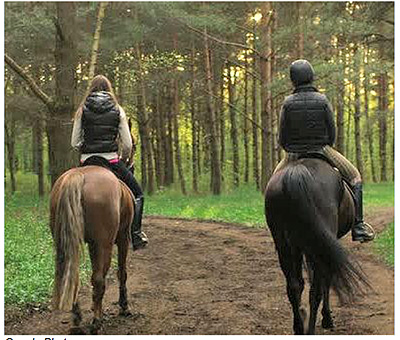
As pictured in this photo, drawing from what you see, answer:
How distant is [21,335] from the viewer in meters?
6.21

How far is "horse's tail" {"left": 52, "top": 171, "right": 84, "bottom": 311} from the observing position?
Result: 6160 mm

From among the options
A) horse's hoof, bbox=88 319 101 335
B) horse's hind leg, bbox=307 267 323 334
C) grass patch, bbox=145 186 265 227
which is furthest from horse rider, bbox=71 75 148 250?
grass patch, bbox=145 186 265 227

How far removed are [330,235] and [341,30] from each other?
14.1 m

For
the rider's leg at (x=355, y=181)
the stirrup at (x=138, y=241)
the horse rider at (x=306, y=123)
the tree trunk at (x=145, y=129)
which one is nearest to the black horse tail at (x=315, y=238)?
the horse rider at (x=306, y=123)

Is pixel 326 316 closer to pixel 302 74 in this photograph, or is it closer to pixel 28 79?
pixel 302 74

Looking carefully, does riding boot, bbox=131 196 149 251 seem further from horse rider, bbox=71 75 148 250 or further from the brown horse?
the brown horse

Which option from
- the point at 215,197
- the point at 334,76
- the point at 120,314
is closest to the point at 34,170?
the point at 215,197

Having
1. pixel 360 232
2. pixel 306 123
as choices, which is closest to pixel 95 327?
pixel 306 123

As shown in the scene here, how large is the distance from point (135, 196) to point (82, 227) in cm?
158

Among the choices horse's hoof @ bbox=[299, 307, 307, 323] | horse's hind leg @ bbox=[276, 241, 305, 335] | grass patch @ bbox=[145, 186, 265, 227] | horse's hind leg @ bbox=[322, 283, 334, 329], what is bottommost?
grass patch @ bbox=[145, 186, 265, 227]

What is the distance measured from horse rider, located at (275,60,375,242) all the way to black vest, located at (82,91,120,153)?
78.7 inches

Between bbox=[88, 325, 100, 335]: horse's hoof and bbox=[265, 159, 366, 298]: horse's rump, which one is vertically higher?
bbox=[265, 159, 366, 298]: horse's rump

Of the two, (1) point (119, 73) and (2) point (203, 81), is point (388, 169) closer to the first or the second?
(2) point (203, 81)

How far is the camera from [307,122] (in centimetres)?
645
